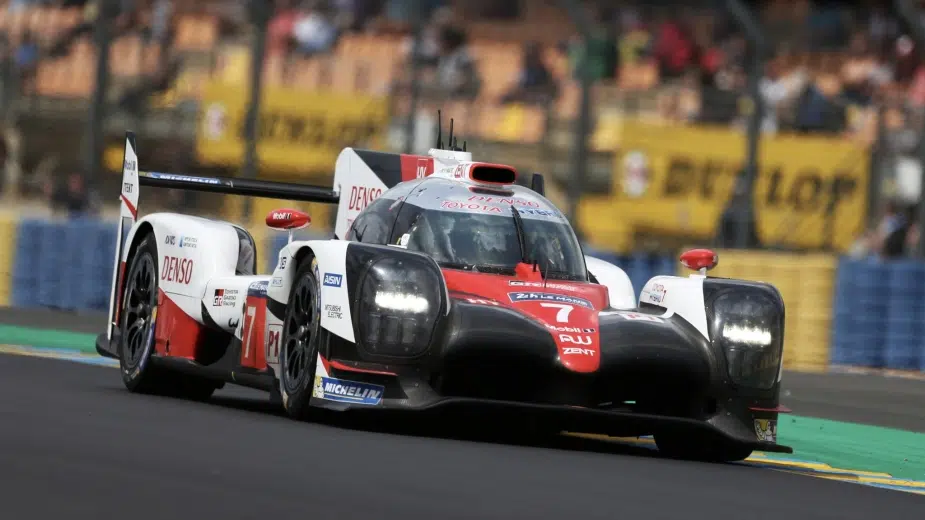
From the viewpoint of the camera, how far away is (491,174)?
966cm

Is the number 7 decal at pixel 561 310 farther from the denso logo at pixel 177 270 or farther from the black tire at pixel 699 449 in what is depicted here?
the denso logo at pixel 177 270

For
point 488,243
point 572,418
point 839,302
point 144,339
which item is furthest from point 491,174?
point 839,302

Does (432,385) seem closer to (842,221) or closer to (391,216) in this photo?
(391,216)

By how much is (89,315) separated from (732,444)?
12.7 meters

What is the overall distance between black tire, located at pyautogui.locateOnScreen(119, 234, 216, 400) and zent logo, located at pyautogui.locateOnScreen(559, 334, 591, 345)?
2.82 m

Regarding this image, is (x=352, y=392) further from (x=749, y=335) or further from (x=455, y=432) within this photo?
(x=749, y=335)

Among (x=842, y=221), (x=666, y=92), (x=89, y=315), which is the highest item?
(x=666, y=92)

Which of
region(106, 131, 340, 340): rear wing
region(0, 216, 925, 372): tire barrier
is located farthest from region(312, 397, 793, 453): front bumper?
Result: region(0, 216, 925, 372): tire barrier

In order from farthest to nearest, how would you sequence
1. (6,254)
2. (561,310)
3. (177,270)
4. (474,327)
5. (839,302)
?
(6,254), (839,302), (177,270), (561,310), (474,327)

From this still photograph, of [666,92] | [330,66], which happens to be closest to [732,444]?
[666,92]

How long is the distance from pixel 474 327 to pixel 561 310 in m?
0.53

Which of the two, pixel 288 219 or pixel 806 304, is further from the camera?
pixel 806 304

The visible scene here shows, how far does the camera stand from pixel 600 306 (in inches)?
348

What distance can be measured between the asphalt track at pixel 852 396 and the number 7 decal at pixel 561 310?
4309 mm
